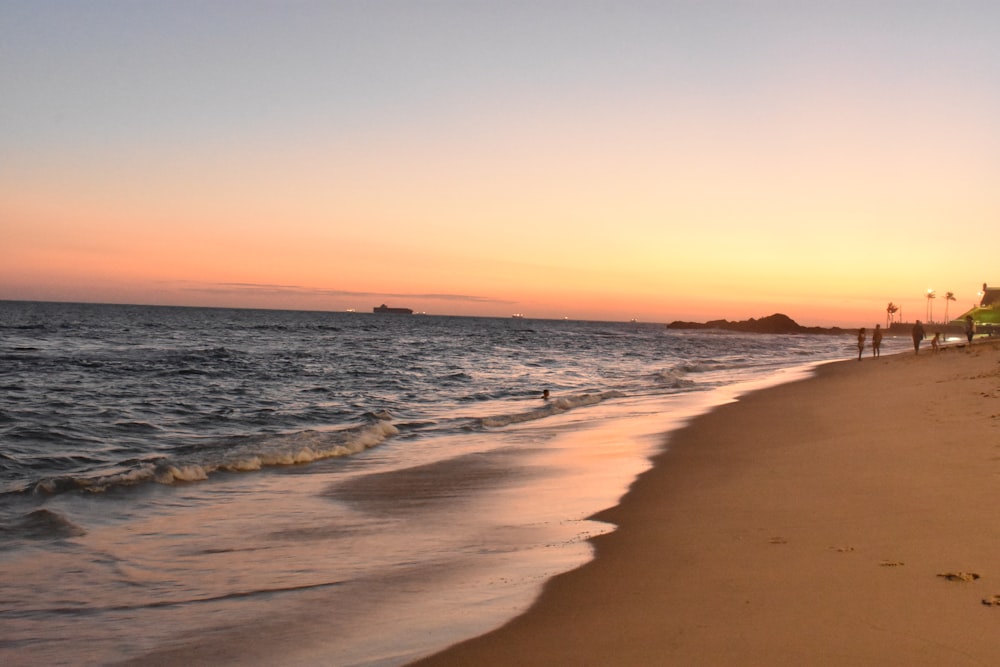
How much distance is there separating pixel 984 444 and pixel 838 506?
3762 millimetres

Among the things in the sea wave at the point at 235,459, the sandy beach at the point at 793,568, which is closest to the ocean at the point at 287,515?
the sea wave at the point at 235,459

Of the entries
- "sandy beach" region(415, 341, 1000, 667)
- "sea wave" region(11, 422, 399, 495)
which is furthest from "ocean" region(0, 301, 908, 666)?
"sandy beach" region(415, 341, 1000, 667)

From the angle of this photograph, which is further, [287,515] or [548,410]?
[548,410]

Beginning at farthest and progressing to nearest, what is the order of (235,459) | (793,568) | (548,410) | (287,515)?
(548,410) → (235,459) → (287,515) → (793,568)

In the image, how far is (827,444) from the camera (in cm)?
1223

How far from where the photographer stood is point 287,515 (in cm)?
898

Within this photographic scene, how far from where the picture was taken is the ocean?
17.1 ft

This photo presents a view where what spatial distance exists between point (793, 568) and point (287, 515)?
18.8ft

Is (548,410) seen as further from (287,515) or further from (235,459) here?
(287,515)

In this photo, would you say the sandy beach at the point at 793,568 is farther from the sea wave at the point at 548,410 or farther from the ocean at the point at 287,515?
the sea wave at the point at 548,410

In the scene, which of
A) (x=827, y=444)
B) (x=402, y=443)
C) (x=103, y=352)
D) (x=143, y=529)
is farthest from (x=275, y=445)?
Answer: (x=103, y=352)

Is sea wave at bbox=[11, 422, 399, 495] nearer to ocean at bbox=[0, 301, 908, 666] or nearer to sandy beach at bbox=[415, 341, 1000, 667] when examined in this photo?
ocean at bbox=[0, 301, 908, 666]

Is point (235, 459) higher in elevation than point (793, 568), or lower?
lower

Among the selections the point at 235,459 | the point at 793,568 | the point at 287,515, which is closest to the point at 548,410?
the point at 235,459
